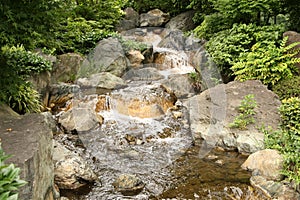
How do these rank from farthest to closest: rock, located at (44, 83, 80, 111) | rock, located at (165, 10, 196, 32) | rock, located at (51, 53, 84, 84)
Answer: rock, located at (165, 10, 196, 32) → rock, located at (51, 53, 84, 84) → rock, located at (44, 83, 80, 111)

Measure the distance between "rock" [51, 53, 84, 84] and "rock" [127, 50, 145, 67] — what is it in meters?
2.27

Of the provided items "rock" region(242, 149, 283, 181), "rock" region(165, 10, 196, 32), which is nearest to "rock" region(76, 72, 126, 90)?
"rock" region(242, 149, 283, 181)

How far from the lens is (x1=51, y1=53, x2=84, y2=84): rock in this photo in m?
9.10

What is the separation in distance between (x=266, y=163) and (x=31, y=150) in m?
3.74

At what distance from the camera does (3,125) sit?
3.97 m

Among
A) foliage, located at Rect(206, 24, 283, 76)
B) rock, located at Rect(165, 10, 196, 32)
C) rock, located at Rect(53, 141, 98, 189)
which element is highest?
rock, located at Rect(165, 10, 196, 32)

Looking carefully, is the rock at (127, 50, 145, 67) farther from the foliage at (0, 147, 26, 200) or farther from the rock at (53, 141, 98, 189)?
the foliage at (0, 147, 26, 200)

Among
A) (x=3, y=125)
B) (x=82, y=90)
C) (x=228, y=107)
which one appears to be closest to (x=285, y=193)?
(x=228, y=107)

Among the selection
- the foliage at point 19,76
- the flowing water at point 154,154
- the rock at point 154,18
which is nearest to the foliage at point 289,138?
the flowing water at point 154,154

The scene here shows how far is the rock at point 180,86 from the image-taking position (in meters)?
9.19

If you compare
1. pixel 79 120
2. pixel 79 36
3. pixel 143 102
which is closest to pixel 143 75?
pixel 143 102

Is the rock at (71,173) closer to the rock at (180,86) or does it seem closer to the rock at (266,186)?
the rock at (266,186)

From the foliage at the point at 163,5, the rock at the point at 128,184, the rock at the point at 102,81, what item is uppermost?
the foliage at the point at 163,5

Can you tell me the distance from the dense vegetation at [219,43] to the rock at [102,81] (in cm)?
147
